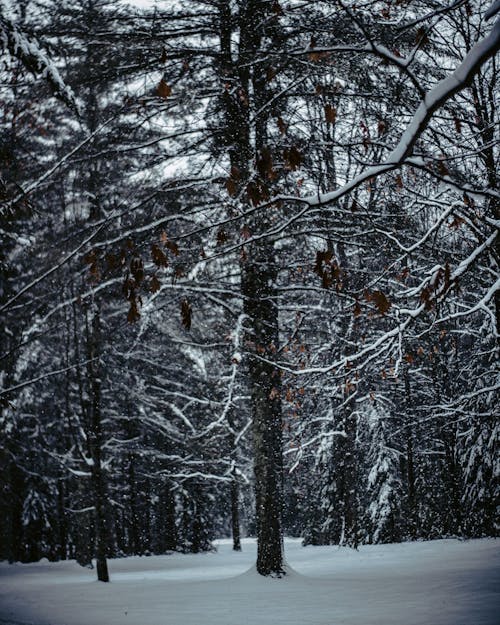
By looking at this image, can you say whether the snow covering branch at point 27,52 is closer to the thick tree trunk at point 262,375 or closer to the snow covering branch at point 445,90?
the snow covering branch at point 445,90

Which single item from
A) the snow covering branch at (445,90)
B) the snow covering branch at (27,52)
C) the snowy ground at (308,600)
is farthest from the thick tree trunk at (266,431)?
the snow covering branch at (445,90)

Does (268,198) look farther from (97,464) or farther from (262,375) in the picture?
(97,464)

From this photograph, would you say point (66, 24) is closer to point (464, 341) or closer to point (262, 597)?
point (262, 597)

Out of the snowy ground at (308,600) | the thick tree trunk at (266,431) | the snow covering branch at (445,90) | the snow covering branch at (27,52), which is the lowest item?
the snowy ground at (308,600)

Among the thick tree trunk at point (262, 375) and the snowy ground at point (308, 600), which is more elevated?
the thick tree trunk at point (262, 375)

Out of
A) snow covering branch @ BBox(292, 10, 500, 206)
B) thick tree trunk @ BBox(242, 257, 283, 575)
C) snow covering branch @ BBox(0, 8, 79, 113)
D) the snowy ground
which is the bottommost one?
the snowy ground

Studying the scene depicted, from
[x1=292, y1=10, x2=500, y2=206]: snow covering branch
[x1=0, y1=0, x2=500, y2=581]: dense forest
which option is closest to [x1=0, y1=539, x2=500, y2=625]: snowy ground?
[x1=0, y1=0, x2=500, y2=581]: dense forest

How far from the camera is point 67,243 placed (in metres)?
8.45

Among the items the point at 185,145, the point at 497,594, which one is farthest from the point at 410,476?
the point at 185,145

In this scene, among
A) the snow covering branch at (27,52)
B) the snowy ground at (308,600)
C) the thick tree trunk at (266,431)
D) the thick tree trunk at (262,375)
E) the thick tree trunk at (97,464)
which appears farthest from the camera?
the thick tree trunk at (97,464)

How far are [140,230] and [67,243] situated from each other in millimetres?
1361

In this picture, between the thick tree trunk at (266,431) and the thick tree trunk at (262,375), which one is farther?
the thick tree trunk at (266,431)

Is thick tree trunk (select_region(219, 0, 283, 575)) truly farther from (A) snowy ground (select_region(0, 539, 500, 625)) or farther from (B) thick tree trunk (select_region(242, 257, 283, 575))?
(A) snowy ground (select_region(0, 539, 500, 625))

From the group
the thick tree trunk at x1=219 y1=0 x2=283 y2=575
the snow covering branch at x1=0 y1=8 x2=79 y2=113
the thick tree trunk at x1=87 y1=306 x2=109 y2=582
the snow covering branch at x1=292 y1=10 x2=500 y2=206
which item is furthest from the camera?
the thick tree trunk at x1=87 y1=306 x2=109 y2=582
